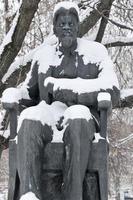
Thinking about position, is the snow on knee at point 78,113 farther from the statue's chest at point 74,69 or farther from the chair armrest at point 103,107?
the statue's chest at point 74,69

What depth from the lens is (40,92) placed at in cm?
455

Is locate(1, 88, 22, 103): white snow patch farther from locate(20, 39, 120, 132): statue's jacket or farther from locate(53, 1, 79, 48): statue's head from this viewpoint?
locate(53, 1, 79, 48): statue's head

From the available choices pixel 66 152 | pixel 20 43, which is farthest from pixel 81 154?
pixel 20 43

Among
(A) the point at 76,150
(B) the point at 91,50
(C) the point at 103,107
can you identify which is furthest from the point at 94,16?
(A) the point at 76,150

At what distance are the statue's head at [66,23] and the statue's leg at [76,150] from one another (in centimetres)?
70

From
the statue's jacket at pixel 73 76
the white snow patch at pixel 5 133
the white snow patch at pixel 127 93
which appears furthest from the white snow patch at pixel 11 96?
the white snow patch at pixel 127 93

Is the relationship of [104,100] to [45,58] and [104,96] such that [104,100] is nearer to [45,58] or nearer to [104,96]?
[104,96]

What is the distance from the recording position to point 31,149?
391cm

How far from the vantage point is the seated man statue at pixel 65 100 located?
391 centimetres

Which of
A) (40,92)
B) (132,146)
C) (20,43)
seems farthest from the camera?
(132,146)

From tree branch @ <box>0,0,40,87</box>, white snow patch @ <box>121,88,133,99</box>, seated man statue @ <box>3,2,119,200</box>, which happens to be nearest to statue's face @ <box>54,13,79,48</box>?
seated man statue @ <box>3,2,119,200</box>

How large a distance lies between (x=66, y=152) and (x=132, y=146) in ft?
36.2

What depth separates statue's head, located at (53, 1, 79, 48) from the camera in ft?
14.6

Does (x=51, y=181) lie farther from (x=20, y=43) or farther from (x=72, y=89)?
(x=20, y=43)
